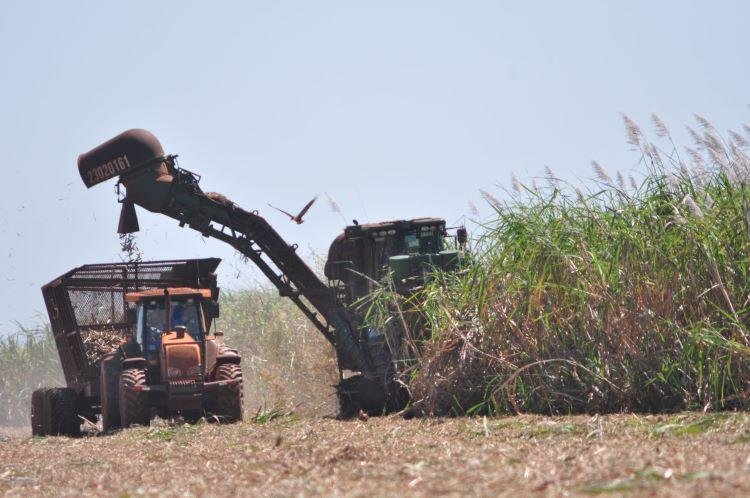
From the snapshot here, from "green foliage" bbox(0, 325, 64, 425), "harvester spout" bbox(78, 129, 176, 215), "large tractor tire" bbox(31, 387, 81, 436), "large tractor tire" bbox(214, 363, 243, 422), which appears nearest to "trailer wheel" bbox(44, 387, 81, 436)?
"large tractor tire" bbox(31, 387, 81, 436)

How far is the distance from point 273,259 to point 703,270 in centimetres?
764

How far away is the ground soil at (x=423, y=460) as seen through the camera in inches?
235

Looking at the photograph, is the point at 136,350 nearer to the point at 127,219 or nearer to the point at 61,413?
the point at 61,413

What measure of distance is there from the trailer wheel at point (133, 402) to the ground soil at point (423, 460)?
1.97 m

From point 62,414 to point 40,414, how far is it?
81 cm

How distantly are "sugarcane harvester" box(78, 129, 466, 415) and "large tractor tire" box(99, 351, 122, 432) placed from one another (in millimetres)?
2306

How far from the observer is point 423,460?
7496mm

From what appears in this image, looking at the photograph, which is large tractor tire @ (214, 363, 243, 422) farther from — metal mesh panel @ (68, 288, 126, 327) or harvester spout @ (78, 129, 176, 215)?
harvester spout @ (78, 129, 176, 215)

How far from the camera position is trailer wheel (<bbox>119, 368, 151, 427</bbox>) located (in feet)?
44.9

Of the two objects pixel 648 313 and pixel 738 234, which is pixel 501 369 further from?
pixel 738 234

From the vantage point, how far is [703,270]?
1045 cm

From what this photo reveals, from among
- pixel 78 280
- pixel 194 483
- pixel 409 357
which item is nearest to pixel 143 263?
pixel 78 280

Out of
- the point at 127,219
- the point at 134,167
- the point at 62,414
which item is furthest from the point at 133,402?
the point at 134,167

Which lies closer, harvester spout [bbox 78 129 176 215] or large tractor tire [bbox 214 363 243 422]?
large tractor tire [bbox 214 363 243 422]
